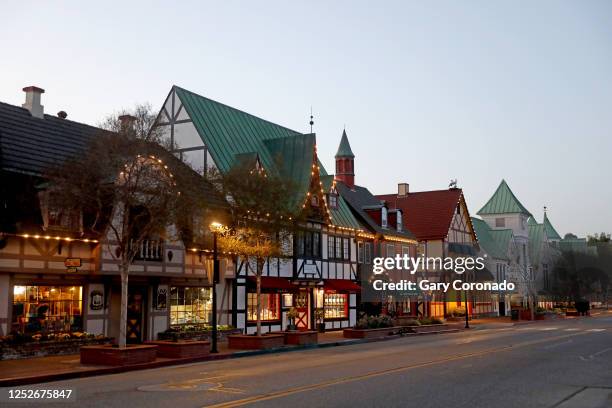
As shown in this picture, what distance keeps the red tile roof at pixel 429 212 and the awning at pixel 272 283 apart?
25.8m

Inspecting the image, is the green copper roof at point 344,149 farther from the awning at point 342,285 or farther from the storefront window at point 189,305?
the storefront window at point 189,305

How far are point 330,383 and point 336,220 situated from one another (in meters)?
28.1

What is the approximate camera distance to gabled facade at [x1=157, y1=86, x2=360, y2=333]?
35.6 m

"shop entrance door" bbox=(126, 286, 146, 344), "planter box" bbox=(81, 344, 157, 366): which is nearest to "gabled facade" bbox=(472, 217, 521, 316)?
"shop entrance door" bbox=(126, 286, 146, 344)

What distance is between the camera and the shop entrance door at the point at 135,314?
93.7 feet

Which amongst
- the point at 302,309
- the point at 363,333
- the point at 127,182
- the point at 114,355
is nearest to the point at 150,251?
the point at 127,182

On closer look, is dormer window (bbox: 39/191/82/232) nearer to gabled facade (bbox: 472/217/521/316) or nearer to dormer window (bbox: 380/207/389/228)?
dormer window (bbox: 380/207/389/228)

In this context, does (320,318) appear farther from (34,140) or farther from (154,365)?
(34,140)

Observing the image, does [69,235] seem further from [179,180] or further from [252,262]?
[252,262]

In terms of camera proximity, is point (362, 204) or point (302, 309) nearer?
point (302, 309)

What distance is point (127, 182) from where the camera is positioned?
21.3 m

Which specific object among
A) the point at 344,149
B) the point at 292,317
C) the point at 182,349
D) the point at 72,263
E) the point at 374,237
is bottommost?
the point at 182,349

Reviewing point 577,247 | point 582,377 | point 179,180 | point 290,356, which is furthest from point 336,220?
point 577,247

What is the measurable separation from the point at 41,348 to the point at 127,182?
6.79m
